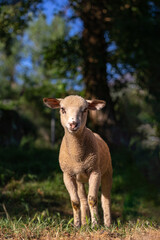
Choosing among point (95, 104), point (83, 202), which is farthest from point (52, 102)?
point (83, 202)

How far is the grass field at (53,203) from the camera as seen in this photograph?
316 cm

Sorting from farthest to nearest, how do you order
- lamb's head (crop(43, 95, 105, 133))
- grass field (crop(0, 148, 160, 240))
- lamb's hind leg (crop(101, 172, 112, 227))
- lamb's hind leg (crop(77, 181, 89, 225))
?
1. lamb's hind leg (crop(101, 172, 112, 227))
2. lamb's hind leg (crop(77, 181, 89, 225))
3. lamb's head (crop(43, 95, 105, 133))
4. grass field (crop(0, 148, 160, 240))

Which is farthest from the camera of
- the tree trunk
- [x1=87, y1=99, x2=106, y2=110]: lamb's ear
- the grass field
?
the tree trunk

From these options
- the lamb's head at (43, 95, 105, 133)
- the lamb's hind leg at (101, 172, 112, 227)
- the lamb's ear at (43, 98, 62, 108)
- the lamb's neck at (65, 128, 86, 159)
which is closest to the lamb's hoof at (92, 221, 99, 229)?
the lamb's hind leg at (101, 172, 112, 227)

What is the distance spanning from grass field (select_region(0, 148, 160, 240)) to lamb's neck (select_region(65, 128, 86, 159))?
77 centimetres

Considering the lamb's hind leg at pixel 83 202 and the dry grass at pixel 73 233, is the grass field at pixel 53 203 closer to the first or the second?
the dry grass at pixel 73 233

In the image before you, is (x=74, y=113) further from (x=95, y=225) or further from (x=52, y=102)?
(x=95, y=225)

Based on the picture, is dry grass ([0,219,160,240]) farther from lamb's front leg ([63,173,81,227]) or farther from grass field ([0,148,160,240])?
lamb's front leg ([63,173,81,227])

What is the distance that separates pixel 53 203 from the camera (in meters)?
5.45

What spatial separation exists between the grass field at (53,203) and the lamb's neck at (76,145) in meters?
0.77

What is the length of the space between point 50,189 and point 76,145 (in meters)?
2.56

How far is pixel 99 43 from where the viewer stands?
9367 mm

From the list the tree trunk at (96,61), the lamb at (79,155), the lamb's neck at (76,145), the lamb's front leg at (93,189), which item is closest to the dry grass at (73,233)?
the lamb's front leg at (93,189)

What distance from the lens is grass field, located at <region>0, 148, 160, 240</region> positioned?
316 centimetres
